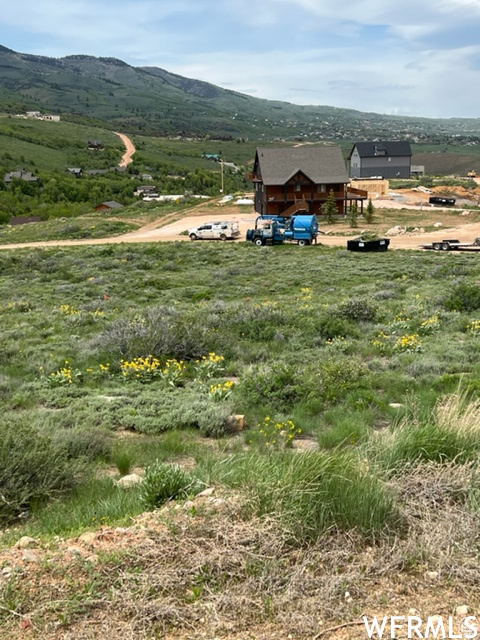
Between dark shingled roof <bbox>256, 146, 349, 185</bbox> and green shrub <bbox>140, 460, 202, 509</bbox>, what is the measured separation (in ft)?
160

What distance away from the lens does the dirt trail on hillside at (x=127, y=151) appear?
149 meters

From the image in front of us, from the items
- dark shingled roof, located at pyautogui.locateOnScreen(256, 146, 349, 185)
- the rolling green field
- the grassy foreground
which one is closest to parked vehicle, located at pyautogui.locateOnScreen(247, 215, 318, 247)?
dark shingled roof, located at pyautogui.locateOnScreen(256, 146, 349, 185)

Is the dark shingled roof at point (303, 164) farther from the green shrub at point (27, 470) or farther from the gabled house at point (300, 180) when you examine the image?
the green shrub at point (27, 470)

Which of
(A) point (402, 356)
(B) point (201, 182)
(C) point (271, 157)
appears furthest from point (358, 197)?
(B) point (201, 182)

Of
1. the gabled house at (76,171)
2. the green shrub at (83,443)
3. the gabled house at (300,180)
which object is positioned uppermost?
the gabled house at (76,171)

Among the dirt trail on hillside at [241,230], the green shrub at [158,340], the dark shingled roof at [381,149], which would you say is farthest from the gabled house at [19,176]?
the green shrub at [158,340]

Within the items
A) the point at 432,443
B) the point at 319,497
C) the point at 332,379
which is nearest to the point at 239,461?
the point at 319,497

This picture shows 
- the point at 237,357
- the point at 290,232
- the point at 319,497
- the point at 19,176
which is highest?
the point at 19,176

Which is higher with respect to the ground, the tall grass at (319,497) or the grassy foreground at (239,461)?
the tall grass at (319,497)

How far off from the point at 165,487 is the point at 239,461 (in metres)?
0.99

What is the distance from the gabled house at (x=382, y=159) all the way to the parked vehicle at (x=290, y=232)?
6559 centimetres

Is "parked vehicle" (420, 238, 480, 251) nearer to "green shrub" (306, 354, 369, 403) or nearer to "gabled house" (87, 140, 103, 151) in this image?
"green shrub" (306, 354, 369, 403)

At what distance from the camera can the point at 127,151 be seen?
167 m

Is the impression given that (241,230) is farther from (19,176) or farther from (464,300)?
(19,176)
